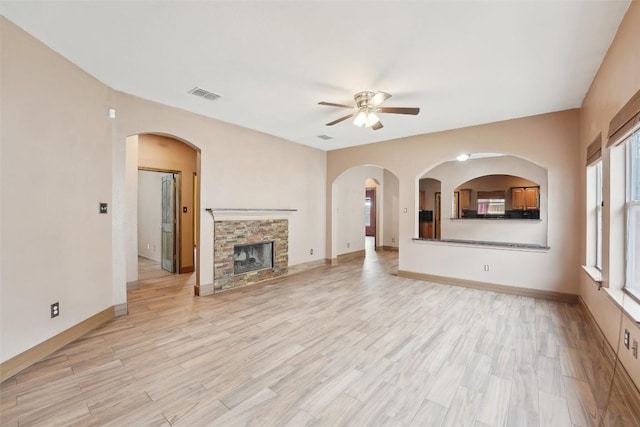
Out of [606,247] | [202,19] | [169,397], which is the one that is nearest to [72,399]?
[169,397]

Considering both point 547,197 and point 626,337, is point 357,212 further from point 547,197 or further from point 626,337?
point 626,337

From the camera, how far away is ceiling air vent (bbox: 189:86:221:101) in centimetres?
346

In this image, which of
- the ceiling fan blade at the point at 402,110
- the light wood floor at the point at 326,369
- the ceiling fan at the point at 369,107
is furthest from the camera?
the ceiling fan at the point at 369,107

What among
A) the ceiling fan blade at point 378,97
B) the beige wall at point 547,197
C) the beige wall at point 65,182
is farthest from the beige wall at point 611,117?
the beige wall at point 65,182

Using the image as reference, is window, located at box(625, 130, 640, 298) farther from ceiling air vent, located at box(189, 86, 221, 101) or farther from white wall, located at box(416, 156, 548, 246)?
white wall, located at box(416, 156, 548, 246)

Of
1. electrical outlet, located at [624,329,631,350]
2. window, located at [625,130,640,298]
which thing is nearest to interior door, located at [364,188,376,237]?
window, located at [625,130,640,298]

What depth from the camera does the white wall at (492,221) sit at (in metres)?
6.73

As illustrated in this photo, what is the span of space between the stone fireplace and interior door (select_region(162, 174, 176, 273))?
6.12 feet

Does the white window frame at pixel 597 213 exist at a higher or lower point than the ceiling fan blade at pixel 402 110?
lower

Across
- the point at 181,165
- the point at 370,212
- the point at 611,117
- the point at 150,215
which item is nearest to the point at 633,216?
the point at 611,117

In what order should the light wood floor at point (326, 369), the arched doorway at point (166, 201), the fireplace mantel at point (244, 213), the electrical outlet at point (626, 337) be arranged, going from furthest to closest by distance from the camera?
1. the arched doorway at point (166, 201)
2. the fireplace mantel at point (244, 213)
3. the electrical outlet at point (626, 337)
4. the light wood floor at point (326, 369)

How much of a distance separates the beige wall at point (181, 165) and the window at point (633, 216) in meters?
6.31

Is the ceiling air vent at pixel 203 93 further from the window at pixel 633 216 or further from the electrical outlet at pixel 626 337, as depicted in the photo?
the electrical outlet at pixel 626 337

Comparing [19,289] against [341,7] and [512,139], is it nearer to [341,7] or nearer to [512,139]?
[341,7]
